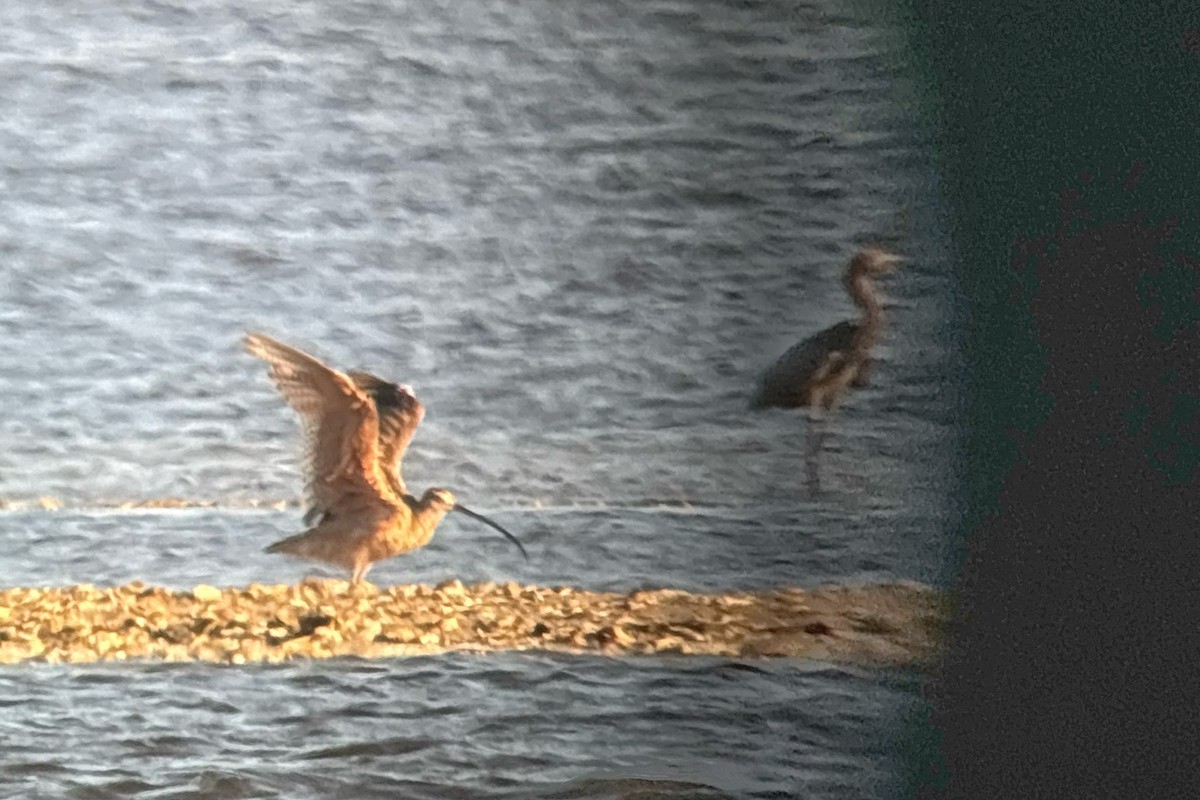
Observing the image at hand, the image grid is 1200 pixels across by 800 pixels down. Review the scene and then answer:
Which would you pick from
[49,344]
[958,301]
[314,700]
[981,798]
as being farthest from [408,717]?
[958,301]

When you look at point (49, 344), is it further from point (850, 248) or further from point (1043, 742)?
point (1043, 742)

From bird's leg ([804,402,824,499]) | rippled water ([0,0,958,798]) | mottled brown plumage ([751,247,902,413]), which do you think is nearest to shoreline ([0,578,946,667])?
rippled water ([0,0,958,798])

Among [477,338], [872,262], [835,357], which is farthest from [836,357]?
[477,338]

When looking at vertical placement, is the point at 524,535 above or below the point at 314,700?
above

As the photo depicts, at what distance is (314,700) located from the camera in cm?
123

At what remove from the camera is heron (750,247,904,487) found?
3.92 feet

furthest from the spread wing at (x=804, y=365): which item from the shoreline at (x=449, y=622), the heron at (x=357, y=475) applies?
the heron at (x=357, y=475)

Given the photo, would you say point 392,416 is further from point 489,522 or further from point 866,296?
point 866,296

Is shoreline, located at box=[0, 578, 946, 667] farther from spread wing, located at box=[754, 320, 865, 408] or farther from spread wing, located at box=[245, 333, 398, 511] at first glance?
spread wing, located at box=[754, 320, 865, 408]

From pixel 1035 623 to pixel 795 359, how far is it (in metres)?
0.44

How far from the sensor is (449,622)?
1.22 metres

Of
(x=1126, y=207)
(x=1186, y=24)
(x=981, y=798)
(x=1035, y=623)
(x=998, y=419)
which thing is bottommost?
(x=981, y=798)

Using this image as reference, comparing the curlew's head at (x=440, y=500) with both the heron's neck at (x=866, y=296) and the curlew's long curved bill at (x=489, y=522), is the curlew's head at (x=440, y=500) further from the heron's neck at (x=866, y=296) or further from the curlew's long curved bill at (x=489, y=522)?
the heron's neck at (x=866, y=296)

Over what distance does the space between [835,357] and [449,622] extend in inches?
22.1
